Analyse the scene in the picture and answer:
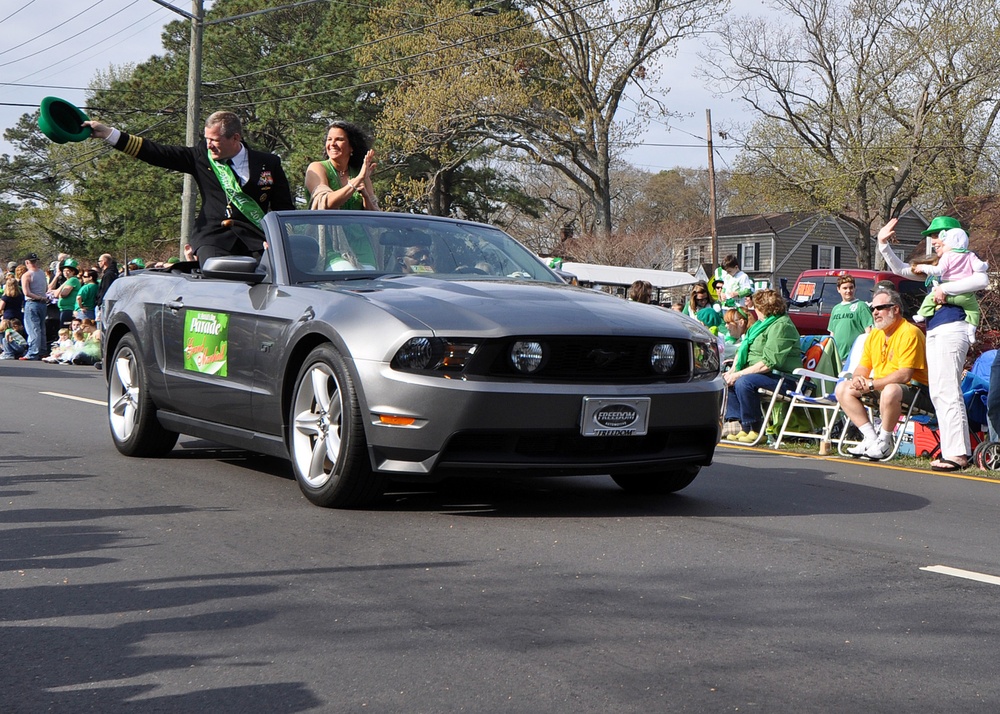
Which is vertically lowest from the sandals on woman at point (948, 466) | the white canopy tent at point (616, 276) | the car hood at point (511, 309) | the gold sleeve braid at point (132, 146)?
the sandals on woman at point (948, 466)

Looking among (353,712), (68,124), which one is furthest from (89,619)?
(68,124)

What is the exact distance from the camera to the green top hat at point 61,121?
320 inches

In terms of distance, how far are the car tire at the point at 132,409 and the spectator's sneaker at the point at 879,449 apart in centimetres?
526

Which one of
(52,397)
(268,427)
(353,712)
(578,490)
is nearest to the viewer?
(353,712)

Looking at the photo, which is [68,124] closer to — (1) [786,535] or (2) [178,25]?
(1) [786,535]

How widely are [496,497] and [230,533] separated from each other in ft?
5.25

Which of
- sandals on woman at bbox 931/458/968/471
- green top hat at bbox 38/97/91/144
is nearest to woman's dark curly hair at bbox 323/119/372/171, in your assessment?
green top hat at bbox 38/97/91/144

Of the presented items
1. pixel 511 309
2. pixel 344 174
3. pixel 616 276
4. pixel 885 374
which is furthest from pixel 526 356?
pixel 616 276

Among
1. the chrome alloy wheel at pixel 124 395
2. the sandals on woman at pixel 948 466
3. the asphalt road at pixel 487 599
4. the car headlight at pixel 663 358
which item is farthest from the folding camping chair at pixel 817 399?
the chrome alloy wheel at pixel 124 395

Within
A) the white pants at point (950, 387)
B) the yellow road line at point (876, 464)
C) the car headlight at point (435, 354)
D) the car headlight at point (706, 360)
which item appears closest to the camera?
the car headlight at point (435, 354)

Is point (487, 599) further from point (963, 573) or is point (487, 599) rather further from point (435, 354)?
point (963, 573)

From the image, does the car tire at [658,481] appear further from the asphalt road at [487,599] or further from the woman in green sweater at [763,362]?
the woman in green sweater at [763,362]

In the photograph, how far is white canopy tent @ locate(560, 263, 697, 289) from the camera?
33906 millimetres

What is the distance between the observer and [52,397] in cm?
1286
